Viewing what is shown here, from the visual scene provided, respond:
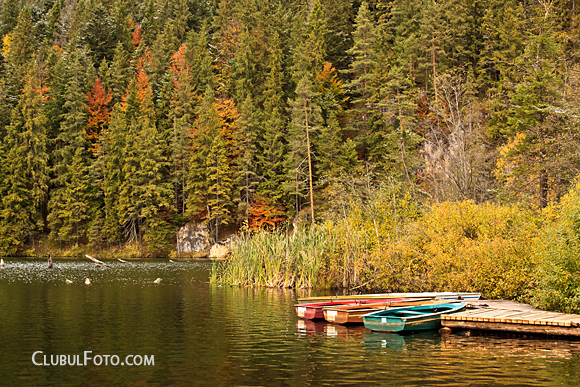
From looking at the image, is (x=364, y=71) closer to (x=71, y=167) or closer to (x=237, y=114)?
(x=237, y=114)

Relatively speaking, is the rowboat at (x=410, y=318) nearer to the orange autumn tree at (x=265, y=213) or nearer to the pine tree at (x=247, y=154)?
the orange autumn tree at (x=265, y=213)

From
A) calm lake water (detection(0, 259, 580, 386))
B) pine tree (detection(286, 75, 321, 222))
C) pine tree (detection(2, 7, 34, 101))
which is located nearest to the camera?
calm lake water (detection(0, 259, 580, 386))

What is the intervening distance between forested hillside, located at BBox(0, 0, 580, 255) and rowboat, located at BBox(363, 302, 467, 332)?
31.4 metres

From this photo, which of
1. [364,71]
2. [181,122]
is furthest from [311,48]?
[181,122]

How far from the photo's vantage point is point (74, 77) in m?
73.1

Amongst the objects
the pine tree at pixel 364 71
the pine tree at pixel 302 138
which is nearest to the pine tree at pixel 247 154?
the pine tree at pixel 302 138

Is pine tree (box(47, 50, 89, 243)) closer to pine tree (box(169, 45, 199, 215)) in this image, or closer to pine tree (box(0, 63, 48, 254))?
pine tree (box(0, 63, 48, 254))

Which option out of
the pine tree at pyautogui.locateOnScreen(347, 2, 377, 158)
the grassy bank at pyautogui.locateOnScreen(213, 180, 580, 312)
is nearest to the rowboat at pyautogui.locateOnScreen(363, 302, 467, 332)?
the grassy bank at pyautogui.locateOnScreen(213, 180, 580, 312)

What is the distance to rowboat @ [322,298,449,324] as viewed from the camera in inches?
725

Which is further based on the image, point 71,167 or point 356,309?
point 71,167

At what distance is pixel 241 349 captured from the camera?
13.7 m

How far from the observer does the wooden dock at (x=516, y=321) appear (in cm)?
1512

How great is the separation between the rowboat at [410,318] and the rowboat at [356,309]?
0.64m

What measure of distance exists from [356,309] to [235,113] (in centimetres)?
5274
